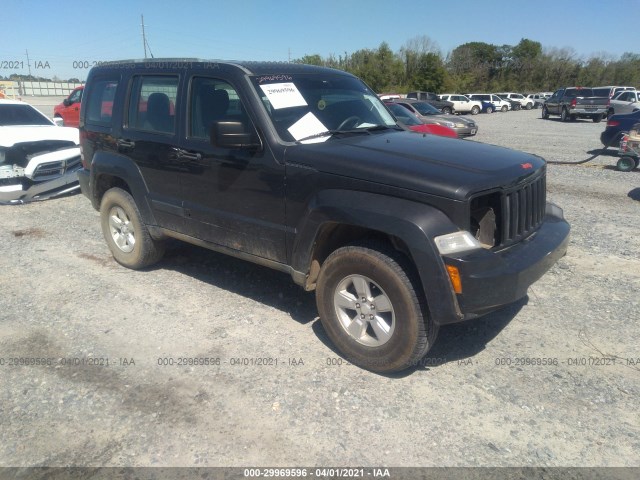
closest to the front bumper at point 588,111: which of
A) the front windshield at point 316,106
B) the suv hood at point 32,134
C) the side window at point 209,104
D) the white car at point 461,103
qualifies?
the white car at point 461,103

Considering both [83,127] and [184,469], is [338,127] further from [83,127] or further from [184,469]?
[83,127]

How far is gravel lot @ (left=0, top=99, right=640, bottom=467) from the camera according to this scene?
2.87 meters

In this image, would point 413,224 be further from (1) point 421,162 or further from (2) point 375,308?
(2) point 375,308

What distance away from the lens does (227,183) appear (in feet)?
13.6

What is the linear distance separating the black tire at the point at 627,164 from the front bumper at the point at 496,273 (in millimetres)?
9132

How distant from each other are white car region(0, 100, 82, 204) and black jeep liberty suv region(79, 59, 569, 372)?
Answer: 3943 mm

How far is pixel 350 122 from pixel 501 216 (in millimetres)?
1584

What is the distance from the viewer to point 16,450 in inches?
113

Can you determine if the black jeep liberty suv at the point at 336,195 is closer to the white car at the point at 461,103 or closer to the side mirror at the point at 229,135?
the side mirror at the point at 229,135

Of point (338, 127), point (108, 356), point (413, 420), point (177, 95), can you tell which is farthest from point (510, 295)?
point (177, 95)

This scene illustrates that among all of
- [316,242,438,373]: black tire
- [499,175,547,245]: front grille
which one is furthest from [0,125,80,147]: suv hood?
[499,175,547,245]: front grille

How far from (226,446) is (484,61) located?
81.4 m

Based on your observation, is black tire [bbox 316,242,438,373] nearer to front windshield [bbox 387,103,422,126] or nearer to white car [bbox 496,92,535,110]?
front windshield [bbox 387,103,422,126]

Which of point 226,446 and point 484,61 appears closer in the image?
point 226,446
